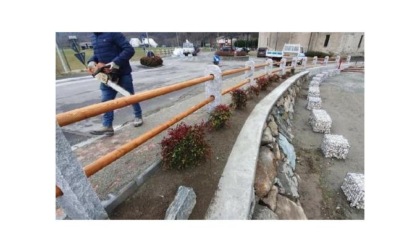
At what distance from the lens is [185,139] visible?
1.91 meters

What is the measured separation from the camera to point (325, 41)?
21484 mm

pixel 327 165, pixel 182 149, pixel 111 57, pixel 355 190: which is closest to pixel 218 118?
pixel 182 149

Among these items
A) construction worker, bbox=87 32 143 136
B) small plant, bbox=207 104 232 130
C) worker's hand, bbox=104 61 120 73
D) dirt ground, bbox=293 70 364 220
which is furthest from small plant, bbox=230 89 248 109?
worker's hand, bbox=104 61 120 73

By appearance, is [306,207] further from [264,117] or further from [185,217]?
[185,217]

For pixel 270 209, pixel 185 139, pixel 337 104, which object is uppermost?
pixel 185 139

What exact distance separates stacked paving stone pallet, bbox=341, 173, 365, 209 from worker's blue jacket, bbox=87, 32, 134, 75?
376cm

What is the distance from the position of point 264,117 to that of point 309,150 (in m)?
1.62

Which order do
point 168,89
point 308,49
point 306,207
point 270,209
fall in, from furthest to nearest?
point 308,49, point 306,207, point 270,209, point 168,89

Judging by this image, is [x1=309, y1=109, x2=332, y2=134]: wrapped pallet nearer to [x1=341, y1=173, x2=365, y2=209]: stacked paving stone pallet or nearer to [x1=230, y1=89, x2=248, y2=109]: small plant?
[x1=341, y1=173, x2=365, y2=209]: stacked paving stone pallet

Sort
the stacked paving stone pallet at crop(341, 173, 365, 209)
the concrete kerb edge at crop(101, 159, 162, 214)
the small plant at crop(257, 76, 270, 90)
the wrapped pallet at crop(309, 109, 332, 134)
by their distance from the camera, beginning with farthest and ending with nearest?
the small plant at crop(257, 76, 270, 90), the wrapped pallet at crop(309, 109, 332, 134), the stacked paving stone pallet at crop(341, 173, 365, 209), the concrete kerb edge at crop(101, 159, 162, 214)

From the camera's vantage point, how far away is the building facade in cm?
1933

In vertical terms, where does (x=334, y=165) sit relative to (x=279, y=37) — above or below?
below

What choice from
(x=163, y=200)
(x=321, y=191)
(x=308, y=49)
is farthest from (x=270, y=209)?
(x=308, y=49)

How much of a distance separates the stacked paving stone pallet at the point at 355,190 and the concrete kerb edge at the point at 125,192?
2893 mm
